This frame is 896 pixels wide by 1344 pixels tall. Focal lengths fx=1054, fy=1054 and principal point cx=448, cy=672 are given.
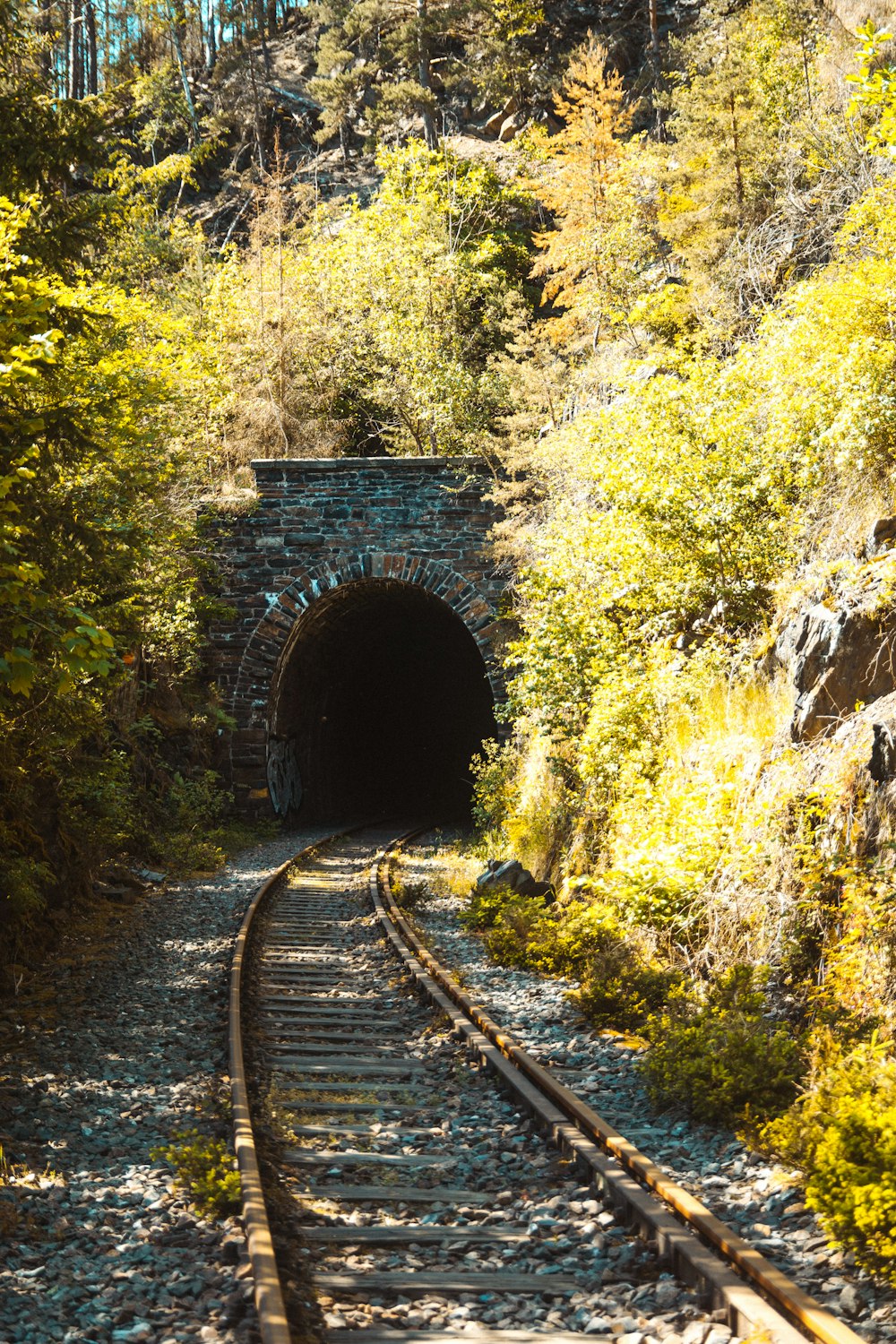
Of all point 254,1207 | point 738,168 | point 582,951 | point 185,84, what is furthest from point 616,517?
point 185,84

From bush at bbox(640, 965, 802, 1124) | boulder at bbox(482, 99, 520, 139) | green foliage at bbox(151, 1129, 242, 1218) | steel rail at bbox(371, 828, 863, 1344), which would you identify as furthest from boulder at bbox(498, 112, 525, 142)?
green foliage at bbox(151, 1129, 242, 1218)

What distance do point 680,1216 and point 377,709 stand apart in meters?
27.5

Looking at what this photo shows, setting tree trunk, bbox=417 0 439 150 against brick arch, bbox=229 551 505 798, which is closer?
brick arch, bbox=229 551 505 798

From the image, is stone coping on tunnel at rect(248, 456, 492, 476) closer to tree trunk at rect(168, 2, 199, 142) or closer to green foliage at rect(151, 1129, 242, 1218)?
green foliage at rect(151, 1129, 242, 1218)

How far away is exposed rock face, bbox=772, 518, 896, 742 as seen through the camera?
652cm

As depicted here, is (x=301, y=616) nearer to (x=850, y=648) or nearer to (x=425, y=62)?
(x=850, y=648)

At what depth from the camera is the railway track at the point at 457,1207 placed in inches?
137

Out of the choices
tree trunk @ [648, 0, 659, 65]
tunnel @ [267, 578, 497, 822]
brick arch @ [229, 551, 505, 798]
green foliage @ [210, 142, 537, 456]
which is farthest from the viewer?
tree trunk @ [648, 0, 659, 65]

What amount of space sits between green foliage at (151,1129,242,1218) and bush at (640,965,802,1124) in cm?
226

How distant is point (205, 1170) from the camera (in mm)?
4602

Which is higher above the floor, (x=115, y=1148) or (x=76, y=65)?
(x=76, y=65)

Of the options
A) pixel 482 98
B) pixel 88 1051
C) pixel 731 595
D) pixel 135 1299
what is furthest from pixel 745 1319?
pixel 482 98

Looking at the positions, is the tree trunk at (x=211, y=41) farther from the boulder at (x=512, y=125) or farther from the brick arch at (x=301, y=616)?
the brick arch at (x=301, y=616)

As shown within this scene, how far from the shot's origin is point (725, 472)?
29.1ft
